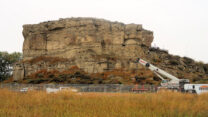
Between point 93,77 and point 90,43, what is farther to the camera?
point 90,43

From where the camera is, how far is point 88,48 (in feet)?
153

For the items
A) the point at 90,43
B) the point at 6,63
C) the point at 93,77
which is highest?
the point at 90,43

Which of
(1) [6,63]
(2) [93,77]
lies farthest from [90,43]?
(1) [6,63]

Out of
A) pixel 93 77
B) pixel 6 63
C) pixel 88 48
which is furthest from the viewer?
pixel 6 63

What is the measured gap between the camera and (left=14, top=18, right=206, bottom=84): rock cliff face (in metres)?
44.9

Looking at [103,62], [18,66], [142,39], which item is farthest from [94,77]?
[18,66]

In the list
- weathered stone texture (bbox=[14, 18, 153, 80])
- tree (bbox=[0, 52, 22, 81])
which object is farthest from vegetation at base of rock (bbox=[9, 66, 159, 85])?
tree (bbox=[0, 52, 22, 81])

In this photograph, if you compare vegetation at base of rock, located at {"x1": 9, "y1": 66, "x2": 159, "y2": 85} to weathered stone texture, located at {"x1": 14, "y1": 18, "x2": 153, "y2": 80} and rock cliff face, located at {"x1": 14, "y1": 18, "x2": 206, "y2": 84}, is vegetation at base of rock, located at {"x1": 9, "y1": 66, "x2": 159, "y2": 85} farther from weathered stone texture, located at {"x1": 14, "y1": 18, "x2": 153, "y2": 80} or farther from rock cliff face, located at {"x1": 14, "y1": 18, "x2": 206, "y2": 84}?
weathered stone texture, located at {"x1": 14, "y1": 18, "x2": 153, "y2": 80}

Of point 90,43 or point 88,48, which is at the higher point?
point 90,43

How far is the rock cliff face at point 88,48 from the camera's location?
44.9 m

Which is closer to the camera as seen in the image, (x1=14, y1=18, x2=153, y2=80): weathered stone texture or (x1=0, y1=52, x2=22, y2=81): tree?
(x1=14, y1=18, x2=153, y2=80): weathered stone texture

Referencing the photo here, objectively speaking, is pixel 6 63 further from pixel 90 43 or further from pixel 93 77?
pixel 93 77

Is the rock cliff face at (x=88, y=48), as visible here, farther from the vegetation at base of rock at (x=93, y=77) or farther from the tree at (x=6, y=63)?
the tree at (x=6, y=63)

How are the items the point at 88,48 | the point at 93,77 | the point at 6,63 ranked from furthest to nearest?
the point at 6,63, the point at 88,48, the point at 93,77
